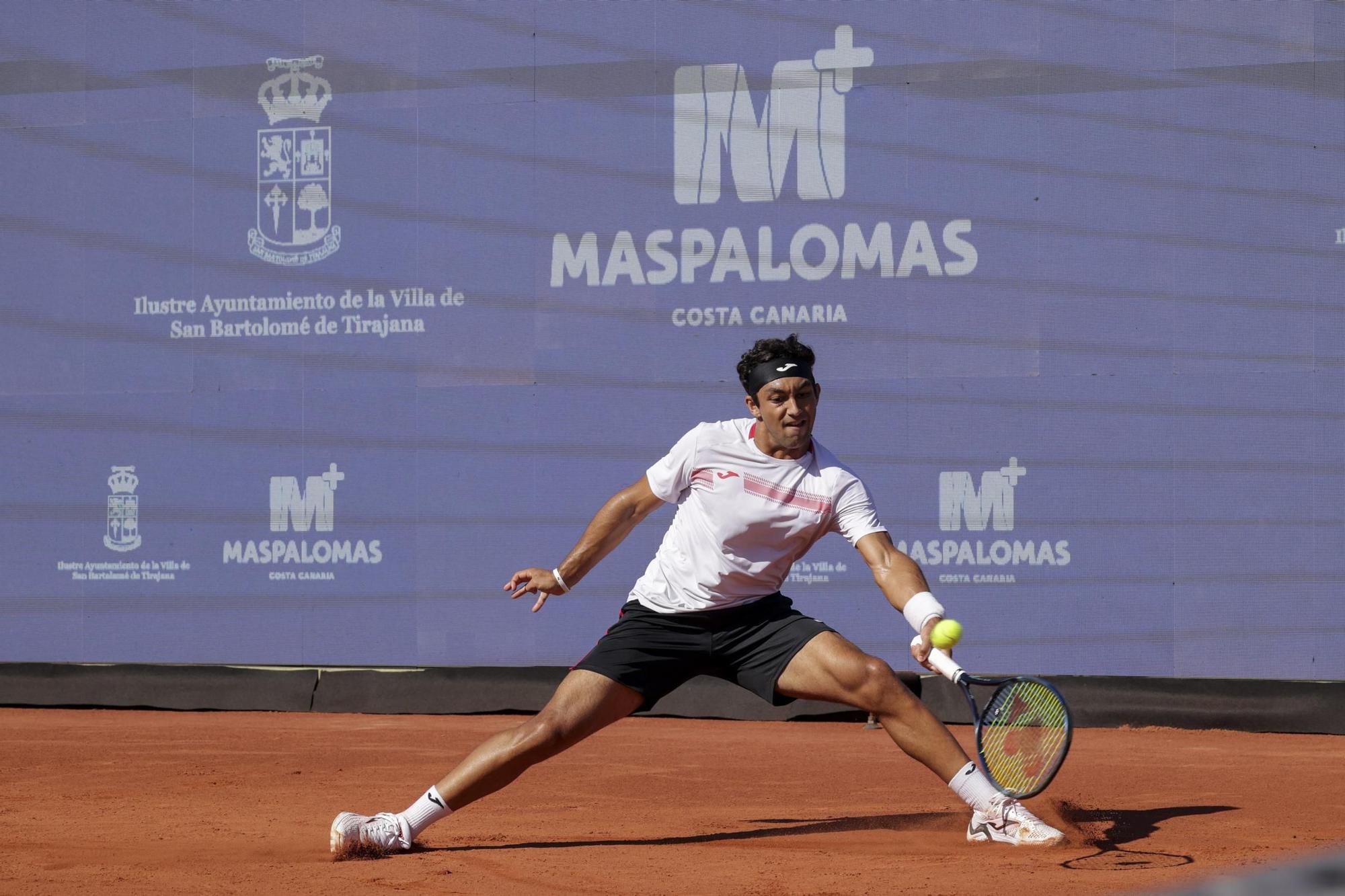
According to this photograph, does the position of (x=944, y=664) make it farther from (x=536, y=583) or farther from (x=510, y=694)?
(x=510, y=694)

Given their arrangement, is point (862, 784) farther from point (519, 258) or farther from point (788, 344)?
point (519, 258)

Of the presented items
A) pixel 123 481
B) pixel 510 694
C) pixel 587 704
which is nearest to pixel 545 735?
pixel 587 704

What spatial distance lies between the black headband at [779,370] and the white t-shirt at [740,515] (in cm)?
18

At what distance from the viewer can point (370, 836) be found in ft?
14.4

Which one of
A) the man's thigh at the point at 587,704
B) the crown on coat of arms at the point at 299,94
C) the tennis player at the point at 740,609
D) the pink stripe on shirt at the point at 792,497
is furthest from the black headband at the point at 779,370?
the crown on coat of arms at the point at 299,94

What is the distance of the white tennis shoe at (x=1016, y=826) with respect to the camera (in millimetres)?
4383

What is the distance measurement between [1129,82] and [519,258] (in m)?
3.61

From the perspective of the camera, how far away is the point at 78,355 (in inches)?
375

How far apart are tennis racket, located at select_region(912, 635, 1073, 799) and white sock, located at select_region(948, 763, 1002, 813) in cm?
4

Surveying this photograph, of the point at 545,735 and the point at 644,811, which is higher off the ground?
the point at 545,735

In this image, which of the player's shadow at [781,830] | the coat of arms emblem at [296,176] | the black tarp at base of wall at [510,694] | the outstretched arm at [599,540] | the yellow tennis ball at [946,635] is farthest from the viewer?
the coat of arms emblem at [296,176]

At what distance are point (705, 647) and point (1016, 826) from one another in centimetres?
105

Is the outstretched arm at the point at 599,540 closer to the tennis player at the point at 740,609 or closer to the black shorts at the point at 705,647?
the tennis player at the point at 740,609

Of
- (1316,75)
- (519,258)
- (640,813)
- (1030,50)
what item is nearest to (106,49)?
(519,258)
